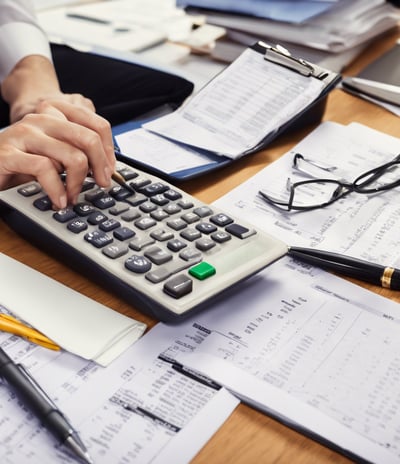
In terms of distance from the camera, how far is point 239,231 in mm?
505

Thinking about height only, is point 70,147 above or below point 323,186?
above

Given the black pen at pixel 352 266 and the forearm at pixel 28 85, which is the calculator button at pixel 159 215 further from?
the forearm at pixel 28 85

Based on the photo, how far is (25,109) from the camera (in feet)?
2.50

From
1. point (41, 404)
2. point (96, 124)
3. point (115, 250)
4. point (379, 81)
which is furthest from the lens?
point (379, 81)

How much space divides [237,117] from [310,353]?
1.26 ft

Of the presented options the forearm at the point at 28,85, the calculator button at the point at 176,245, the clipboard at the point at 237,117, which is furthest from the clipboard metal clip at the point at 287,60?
the calculator button at the point at 176,245

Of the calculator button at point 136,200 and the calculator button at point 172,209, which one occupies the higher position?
the calculator button at point 136,200

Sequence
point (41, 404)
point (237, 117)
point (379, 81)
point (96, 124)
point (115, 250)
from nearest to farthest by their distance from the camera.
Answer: point (41, 404) → point (115, 250) → point (96, 124) → point (237, 117) → point (379, 81)

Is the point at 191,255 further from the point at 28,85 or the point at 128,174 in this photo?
the point at 28,85

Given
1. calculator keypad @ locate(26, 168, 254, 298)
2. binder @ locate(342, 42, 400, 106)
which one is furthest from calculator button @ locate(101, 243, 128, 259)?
binder @ locate(342, 42, 400, 106)

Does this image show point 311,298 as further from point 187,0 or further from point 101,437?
point 187,0

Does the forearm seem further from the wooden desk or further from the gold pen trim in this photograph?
the gold pen trim

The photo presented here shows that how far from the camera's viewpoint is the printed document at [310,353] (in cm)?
38

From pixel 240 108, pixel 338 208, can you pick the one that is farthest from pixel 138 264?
pixel 240 108
